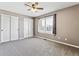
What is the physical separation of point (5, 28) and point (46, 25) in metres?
3.27

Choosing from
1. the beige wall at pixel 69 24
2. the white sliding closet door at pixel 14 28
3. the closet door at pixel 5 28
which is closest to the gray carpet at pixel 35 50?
the beige wall at pixel 69 24

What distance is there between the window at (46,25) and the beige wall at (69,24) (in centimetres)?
85

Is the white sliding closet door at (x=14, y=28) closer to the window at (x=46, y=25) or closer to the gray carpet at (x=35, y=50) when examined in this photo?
the gray carpet at (x=35, y=50)

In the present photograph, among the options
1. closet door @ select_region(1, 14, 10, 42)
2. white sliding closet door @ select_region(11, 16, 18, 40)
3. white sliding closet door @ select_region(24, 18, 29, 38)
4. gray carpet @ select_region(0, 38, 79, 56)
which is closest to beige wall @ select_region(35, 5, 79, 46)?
gray carpet @ select_region(0, 38, 79, 56)

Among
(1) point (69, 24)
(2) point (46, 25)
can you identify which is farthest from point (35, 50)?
(2) point (46, 25)

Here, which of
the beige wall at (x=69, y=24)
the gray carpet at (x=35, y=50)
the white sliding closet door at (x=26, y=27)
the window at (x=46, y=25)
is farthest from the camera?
the white sliding closet door at (x=26, y=27)

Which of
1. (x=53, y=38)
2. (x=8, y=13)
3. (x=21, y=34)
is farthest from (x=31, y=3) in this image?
(x=21, y=34)

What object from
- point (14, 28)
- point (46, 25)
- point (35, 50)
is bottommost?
point (35, 50)

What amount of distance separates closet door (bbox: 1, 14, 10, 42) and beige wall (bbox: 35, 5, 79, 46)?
134 inches

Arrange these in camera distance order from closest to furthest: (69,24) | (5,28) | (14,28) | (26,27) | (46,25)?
1. (69,24)
2. (5,28)
3. (14,28)
4. (46,25)
5. (26,27)

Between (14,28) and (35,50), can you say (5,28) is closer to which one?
(14,28)

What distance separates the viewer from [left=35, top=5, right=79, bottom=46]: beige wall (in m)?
4.01

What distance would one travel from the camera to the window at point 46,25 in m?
6.06

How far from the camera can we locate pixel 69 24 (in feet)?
14.4
